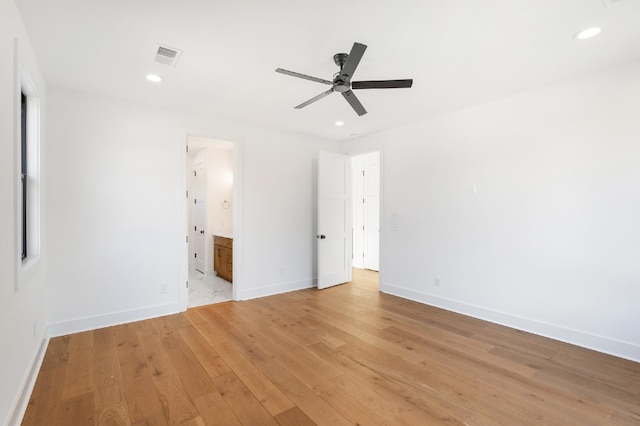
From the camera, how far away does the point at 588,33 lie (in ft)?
7.36

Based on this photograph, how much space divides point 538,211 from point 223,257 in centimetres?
501

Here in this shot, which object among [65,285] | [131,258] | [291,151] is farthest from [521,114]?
[65,285]

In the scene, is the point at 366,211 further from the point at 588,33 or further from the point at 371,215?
the point at 588,33

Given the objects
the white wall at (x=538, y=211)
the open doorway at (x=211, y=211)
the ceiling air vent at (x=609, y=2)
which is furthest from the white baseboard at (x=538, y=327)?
the open doorway at (x=211, y=211)

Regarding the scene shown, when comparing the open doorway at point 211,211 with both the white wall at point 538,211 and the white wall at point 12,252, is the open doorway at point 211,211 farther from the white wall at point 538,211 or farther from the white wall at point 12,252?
the white wall at point 538,211

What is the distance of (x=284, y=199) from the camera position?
4.95 meters

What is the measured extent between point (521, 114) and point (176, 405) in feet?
14.2

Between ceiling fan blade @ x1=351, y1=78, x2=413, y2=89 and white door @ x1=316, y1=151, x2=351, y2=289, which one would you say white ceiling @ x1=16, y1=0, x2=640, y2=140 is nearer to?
ceiling fan blade @ x1=351, y1=78, x2=413, y2=89

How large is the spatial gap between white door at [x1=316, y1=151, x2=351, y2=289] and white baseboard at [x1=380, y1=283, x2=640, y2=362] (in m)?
1.31

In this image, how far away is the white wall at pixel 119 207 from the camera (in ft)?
10.6

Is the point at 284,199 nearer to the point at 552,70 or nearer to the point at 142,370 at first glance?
the point at 142,370

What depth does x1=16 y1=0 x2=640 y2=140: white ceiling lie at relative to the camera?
77.5 inches

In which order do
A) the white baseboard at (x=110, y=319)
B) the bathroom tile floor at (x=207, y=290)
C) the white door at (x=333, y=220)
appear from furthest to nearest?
the white door at (x=333, y=220) → the bathroom tile floor at (x=207, y=290) → the white baseboard at (x=110, y=319)

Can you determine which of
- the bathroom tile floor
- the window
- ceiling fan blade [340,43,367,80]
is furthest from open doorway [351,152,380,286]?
the window
